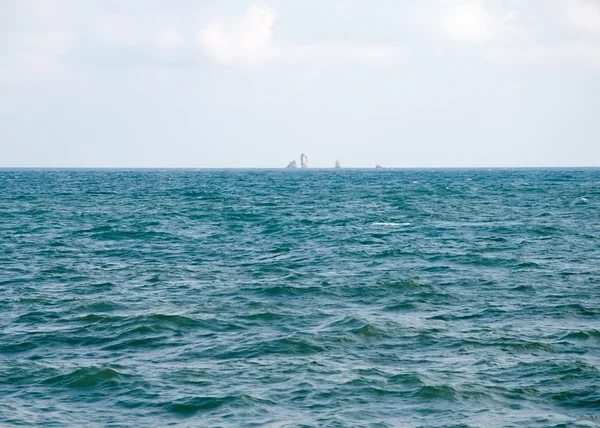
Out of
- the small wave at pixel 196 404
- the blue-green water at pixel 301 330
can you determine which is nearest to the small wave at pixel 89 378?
the blue-green water at pixel 301 330

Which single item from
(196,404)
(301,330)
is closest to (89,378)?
(196,404)

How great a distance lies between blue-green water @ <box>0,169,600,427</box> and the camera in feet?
50.3

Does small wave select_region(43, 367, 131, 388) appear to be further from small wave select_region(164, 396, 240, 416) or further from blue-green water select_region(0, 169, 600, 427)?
small wave select_region(164, 396, 240, 416)

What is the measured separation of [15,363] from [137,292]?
871 cm

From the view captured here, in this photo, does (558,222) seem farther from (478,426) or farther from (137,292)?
(478,426)

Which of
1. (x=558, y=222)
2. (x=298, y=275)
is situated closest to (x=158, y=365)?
(x=298, y=275)

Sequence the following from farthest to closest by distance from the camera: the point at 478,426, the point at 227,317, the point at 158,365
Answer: the point at 227,317 < the point at 158,365 < the point at 478,426

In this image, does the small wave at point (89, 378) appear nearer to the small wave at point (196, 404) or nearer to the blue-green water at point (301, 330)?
the blue-green water at point (301, 330)

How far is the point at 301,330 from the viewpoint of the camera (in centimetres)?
2102

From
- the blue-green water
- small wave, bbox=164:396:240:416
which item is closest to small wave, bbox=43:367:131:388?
the blue-green water

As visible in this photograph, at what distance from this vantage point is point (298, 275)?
30016 millimetres

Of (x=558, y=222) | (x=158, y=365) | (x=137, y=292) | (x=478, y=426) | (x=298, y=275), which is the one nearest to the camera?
(x=478, y=426)

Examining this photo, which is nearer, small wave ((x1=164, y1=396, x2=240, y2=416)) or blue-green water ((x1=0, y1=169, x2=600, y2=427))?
small wave ((x1=164, y1=396, x2=240, y2=416))

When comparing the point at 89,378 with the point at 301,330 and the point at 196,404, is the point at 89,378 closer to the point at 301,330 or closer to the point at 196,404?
the point at 196,404
